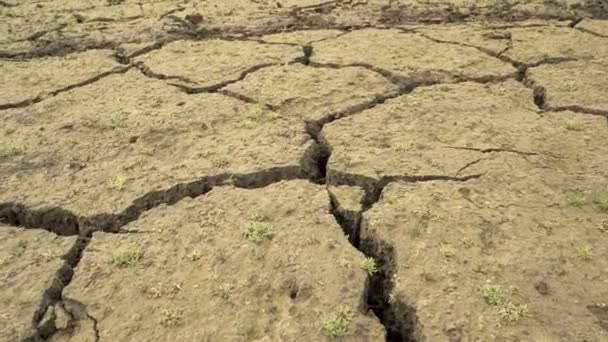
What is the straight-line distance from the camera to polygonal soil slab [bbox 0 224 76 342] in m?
1.87

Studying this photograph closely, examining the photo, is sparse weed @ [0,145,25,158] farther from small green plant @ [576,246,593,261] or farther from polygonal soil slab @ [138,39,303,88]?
small green plant @ [576,246,593,261]

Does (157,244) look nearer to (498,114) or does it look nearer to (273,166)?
(273,166)

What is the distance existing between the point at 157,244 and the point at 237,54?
209 cm

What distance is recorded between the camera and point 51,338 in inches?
72.7

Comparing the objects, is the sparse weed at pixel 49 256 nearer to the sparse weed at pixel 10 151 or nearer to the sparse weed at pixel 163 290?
the sparse weed at pixel 163 290

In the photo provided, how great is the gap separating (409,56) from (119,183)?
216cm

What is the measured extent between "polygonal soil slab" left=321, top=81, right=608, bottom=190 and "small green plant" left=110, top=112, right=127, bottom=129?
112 centimetres

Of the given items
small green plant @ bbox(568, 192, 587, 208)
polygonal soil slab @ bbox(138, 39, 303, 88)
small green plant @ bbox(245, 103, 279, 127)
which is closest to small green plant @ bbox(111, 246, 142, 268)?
small green plant @ bbox(245, 103, 279, 127)

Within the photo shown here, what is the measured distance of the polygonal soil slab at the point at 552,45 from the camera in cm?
374

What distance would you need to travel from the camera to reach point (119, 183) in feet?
8.29

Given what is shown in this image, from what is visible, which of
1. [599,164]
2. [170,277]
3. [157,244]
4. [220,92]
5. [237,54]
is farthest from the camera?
[237,54]

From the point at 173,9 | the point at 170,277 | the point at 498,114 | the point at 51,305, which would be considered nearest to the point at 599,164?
the point at 498,114

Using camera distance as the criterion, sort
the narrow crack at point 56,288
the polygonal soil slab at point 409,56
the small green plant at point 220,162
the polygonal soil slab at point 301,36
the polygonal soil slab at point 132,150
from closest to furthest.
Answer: the narrow crack at point 56,288 → the polygonal soil slab at point 132,150 → the small green plant at point 220,162 → the polygonal soil slab at point 409,56 → the polygonal soil slab at point 301,36

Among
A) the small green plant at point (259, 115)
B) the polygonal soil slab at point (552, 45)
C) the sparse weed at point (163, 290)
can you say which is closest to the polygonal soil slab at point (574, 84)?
the polygonal soil slab at point (552, 45)
